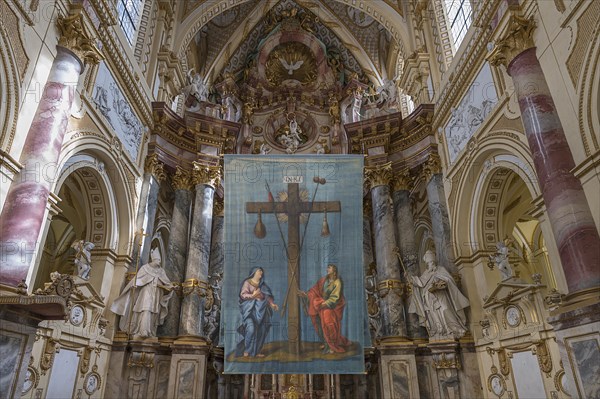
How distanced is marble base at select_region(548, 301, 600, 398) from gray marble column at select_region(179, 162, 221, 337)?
8030 millimetres

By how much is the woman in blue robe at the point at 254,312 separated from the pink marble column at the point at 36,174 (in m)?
4.21

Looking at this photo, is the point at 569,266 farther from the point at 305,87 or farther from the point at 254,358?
the point at 305,87

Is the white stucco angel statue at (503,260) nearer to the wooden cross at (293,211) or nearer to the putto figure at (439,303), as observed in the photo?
the putto figure at (439,303)

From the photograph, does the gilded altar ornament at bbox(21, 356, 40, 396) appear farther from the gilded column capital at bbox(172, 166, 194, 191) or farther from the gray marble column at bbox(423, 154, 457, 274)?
the gray marble column at bbox(423, 154, 457, 274)

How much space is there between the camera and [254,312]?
937 cm

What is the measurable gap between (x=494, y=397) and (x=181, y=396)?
277 inches

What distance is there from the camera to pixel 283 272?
9633 mm

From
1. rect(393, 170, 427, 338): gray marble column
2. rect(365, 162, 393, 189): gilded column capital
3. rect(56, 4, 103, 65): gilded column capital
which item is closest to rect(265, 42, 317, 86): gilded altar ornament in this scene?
rect(365, 162, 393, 189): gilded column capital

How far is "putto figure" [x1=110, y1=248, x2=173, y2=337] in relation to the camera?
10273mm

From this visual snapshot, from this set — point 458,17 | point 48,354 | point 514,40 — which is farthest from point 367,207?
point 48,354

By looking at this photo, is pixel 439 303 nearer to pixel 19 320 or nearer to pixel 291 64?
pixel 19 320

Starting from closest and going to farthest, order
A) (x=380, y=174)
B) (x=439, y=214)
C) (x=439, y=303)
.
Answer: (x=439, y=303) → (x=439, y=214) → (x=380, y=174)

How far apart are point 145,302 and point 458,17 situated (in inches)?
451

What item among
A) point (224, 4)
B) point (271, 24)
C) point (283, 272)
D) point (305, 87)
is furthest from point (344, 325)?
point (271, 24)
